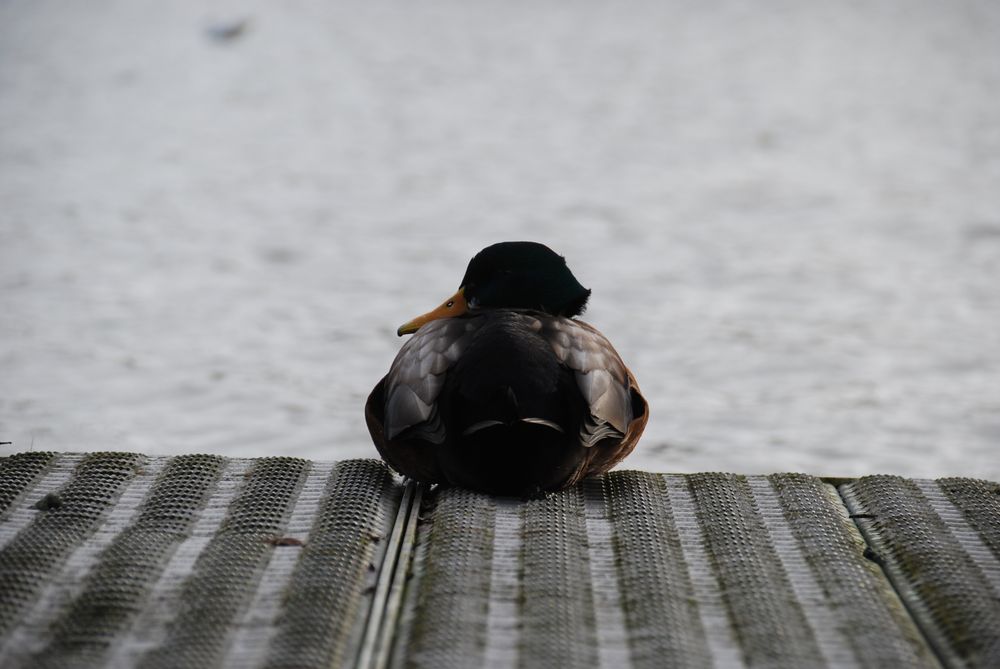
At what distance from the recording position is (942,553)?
2.52 metres

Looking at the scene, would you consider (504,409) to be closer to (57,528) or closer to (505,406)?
(505,406)

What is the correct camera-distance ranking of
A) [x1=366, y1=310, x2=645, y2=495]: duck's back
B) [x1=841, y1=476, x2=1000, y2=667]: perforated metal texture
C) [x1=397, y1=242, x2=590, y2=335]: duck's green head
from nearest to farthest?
1. [x1=841, y1=476, x2=1000, y2=667]: perforated metal texture
2. [x1=366, y1=310, x2=645, y2=495]: duck's back
3. [x1=397, y1=242, x2=590, y2=335]: duck's green head

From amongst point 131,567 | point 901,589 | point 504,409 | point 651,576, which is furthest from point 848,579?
point 131,567

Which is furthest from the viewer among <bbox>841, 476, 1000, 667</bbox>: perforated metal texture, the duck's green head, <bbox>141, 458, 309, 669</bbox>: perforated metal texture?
the duck's green head

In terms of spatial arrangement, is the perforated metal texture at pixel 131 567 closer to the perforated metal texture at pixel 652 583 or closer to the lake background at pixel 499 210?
the perforated metal texture at pixel 652 583

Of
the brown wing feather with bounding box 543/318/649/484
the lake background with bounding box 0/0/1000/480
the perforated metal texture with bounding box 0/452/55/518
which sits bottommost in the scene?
the lake background with bounding box 0/0/1000/480

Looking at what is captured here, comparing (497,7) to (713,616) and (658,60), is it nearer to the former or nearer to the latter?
(658,60)

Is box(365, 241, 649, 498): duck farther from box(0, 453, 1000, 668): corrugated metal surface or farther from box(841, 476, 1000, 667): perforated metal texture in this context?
box(841, 476, 1000, 667): perforated metal texture

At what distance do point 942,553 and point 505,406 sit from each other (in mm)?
1036

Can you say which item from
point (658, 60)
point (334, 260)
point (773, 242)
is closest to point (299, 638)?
point (334, 260)

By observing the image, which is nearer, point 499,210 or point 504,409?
point 504,409

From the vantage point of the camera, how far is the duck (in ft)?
8.62

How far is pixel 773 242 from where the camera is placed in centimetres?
704

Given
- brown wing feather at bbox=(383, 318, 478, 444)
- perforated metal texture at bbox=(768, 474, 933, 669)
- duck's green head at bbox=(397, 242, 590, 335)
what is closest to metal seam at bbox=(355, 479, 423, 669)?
brown wing feather at bbox=(383, 318, 478, 444)
